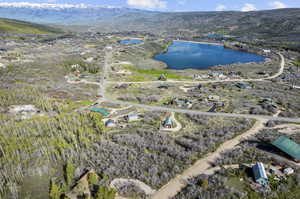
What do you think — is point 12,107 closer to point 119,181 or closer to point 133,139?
point 133,139

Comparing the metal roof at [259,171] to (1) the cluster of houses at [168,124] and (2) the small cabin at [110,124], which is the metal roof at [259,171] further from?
(2) the small cabin at [110,124]

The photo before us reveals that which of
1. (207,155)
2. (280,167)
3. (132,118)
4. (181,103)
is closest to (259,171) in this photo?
(280,167)

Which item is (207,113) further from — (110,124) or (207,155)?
(110,124)

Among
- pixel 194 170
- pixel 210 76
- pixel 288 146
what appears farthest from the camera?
pixel 210 76

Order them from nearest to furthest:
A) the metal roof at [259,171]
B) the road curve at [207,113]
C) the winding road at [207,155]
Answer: the winding road at [207,155], the metal roof at [259,171], the road curve at [207,113]

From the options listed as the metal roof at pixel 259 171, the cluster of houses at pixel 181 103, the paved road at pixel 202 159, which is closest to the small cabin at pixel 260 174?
the metal roof at pixel 259 171

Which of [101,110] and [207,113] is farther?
[101,110]
